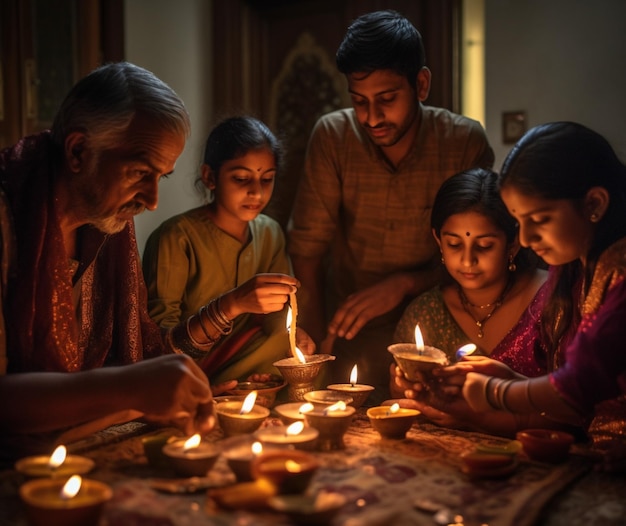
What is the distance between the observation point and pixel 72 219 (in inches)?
108

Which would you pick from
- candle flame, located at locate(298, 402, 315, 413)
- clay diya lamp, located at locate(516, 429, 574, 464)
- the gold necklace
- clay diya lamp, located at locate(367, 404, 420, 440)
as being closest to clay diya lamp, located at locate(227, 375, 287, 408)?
candle flame, located at locate(298, 402, 315, 413)

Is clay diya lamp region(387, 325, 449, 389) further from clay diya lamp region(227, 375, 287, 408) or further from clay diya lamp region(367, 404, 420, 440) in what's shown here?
clay diya lamp region(227, 375, 287, 408)

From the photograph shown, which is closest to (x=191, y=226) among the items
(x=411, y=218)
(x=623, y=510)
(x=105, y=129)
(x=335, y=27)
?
(x=411, y=218)

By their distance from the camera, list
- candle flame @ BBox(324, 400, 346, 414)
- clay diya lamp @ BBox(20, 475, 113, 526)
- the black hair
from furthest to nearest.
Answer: the black hair → candle flame @ BBox(324, 400, 346, 414) → clay diya lamp @ BBox(20, 475, 113, 526)

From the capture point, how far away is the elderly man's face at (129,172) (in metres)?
2.57

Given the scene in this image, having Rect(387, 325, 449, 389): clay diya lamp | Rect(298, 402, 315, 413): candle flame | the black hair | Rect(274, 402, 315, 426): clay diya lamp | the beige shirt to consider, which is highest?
the black hair

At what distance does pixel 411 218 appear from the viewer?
154 inches

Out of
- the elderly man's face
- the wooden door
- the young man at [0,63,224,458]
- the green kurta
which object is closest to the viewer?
the young man at [0,63,224,458]

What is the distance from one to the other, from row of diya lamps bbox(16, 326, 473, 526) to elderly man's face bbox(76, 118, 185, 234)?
2.49ft

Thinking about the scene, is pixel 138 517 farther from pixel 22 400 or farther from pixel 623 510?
pixel 623 510

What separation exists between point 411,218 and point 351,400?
1504 mm

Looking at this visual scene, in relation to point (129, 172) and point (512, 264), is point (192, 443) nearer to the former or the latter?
point (129, 172)

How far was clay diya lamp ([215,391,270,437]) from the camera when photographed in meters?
2.43

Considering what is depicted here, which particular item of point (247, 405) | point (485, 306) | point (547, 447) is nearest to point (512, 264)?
point (485, 306)
